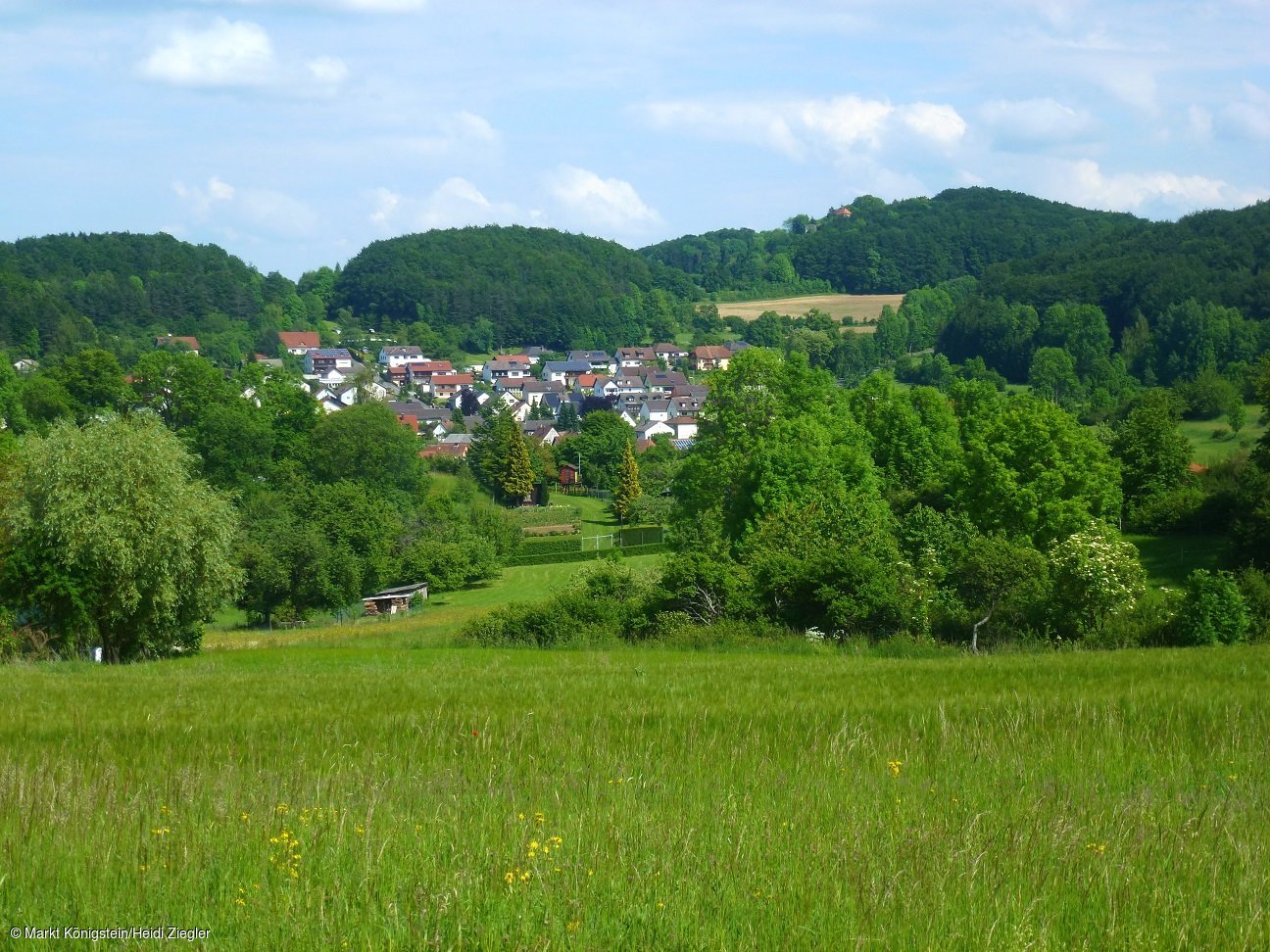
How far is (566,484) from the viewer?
378 ft

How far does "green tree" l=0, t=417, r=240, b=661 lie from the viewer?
33312 mm

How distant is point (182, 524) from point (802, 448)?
23.8 m

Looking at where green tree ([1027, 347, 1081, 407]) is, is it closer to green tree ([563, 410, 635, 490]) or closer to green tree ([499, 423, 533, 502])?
green tree ([563, 410, 635, 490])

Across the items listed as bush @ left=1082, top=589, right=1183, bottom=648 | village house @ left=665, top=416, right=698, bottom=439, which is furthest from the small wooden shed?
village house @ left=665, top=416, right=698, bottom=439

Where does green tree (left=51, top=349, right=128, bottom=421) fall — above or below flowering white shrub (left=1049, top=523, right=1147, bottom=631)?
above

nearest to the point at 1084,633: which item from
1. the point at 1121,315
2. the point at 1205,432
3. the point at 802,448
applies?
the point at 802,448

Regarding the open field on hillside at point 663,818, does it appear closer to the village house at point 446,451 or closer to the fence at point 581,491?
the fence at point 581,491

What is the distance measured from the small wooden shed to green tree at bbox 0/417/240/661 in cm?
3411

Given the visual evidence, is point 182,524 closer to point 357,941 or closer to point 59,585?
point 59,585

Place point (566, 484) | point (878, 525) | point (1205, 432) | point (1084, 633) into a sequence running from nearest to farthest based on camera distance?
point (1084, 633)
point (878, 525)
point (1205, 432)
point (566, 484)

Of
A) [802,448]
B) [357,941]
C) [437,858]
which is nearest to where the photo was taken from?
[357,941]

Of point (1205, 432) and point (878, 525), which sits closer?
point (878, 525)

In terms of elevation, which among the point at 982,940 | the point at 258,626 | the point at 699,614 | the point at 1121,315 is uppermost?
the point at 1121,315

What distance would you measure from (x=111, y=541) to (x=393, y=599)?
130 feet
